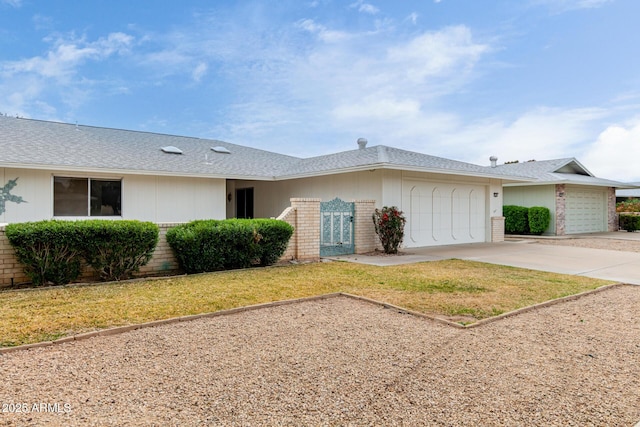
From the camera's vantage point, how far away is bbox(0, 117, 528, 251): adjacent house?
1188 cm

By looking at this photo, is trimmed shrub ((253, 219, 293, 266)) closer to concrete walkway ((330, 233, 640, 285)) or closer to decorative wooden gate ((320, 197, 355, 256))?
decorative wooden gate ((320, 197, 355, 256))

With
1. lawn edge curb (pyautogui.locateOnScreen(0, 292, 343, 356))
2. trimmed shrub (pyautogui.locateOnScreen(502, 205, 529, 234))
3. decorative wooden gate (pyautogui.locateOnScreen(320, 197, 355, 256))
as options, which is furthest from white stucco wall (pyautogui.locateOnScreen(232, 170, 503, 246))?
lawn edge curb (pyautogui.locateOnScreen(0, 292, 343, 356))

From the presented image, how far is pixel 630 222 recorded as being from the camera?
82.4 feet

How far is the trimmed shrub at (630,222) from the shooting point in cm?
2503

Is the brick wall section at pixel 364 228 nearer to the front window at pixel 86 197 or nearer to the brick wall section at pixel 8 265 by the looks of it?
the front window at pixel 86 197

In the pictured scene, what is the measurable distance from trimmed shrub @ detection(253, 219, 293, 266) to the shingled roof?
3735 millimetres

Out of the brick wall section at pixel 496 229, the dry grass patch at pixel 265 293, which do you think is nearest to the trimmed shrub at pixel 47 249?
the dry grass patch at pixel 265 293

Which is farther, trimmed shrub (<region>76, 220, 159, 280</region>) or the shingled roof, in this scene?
the shingled roof

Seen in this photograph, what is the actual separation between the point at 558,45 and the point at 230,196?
15.1m

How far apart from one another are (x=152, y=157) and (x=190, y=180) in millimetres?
1604

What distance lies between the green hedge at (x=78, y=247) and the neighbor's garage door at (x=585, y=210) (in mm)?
21003

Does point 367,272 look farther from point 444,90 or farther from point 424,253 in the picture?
point 444,90

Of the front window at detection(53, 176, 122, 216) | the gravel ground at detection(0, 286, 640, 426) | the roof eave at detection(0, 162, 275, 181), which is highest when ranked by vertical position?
the roof eave at detection(0, 162, 275, 181)

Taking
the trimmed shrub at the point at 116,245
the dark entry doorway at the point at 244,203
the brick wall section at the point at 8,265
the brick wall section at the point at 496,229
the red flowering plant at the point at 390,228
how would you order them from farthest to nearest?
the dark entry doorway at the point at 244,203, the brick wall section at the point at 496,229, the red flowering plant at the point at 390,228, the trimmed shrub at the point at 116,245, the brick wall section at the point at 8,265
